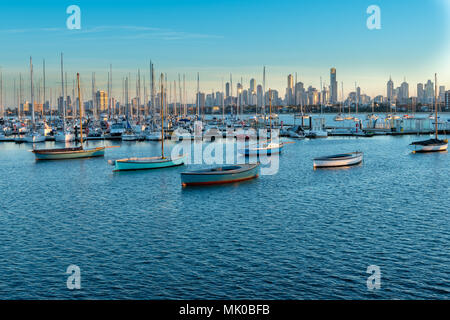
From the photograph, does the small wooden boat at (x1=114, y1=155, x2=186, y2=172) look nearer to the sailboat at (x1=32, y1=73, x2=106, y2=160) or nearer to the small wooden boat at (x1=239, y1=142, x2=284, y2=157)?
the small wooden boat at (x1=239, y1=142, x2=284, y2=157)

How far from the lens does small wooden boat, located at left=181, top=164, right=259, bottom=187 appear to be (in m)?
49.1

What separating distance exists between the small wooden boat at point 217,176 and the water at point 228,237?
1.52 m

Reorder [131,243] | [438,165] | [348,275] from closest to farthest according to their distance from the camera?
1. [348,275]
2. [131,243]
3. [438,165]

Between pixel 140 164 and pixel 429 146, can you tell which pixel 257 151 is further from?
pixel 429 146

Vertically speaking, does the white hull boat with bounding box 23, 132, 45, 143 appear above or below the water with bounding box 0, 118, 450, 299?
above

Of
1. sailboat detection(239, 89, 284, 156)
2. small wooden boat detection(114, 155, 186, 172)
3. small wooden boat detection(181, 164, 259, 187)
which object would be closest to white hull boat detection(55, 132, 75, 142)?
sailboat detection(239, 89, 284, 156)

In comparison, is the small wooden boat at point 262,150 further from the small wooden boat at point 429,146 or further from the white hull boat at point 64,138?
the white hull boat at point 64,138

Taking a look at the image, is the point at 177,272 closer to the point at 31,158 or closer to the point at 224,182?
the point at 224,182

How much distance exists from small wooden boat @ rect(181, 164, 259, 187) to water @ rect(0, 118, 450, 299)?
4.99 feet

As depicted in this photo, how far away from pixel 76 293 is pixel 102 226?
12551 millimetres

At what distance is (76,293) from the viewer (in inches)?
828

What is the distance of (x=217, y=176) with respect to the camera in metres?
49.9

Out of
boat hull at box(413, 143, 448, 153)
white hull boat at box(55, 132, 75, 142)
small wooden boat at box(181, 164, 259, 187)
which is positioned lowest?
small wooden boat at box(181, 164, 259, 187)
